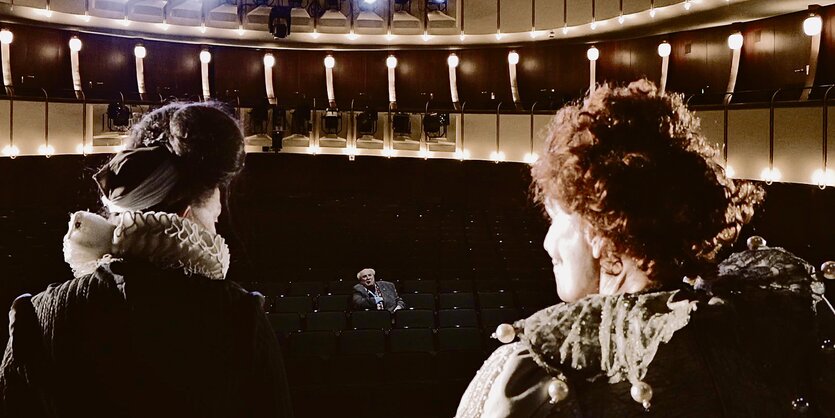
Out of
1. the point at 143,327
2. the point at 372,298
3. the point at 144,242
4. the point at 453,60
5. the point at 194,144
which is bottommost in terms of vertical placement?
the point at 372,298

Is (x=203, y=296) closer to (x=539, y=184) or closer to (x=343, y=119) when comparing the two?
(x=539, y=184)

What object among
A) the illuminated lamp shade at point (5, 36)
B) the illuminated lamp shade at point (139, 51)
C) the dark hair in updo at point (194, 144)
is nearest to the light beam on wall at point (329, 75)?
the illuminated lamp shade at point (139, 51)

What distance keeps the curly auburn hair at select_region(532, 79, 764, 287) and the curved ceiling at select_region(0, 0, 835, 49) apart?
8.26m

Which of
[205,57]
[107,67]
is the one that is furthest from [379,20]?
[107,67]

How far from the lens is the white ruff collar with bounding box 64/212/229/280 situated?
87 cm

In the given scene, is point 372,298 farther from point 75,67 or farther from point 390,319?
point 75,67

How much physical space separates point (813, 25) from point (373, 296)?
17.0 feet

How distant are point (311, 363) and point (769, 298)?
3.80 m

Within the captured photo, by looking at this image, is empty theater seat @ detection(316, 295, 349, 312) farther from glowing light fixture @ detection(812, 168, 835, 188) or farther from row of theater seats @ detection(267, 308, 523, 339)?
glowing light fixture @ detection(812, 168, 835, 188)

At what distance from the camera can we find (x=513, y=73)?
32.5 ft

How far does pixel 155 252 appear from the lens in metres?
0.87

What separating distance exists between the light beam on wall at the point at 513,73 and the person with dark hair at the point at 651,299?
30.8 ft

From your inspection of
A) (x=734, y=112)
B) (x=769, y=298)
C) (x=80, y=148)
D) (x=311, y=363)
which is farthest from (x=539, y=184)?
(x=80, y=148)

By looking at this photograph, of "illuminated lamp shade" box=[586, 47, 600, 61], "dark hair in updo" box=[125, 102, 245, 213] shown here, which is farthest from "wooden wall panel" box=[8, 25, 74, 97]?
"dark hair in updo" box=[125, 102, 245, 213]
